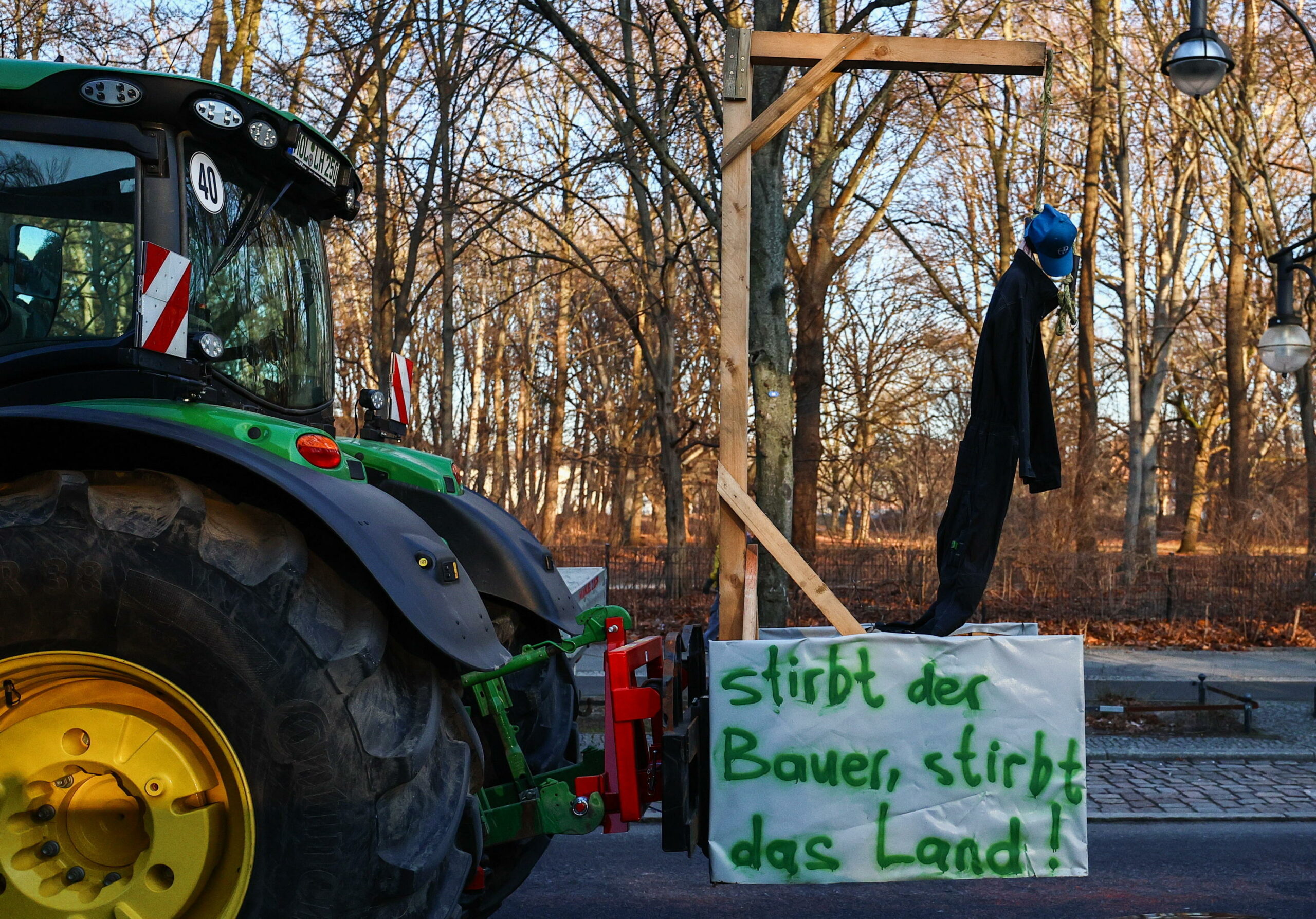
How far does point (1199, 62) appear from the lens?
1138 centimetres

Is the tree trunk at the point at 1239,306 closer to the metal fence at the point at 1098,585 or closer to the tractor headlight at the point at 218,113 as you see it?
the metal fence at the point at 1098,585

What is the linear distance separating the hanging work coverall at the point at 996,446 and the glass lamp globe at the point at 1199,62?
924cm

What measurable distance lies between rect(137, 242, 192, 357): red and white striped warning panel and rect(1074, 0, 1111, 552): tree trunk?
46.0 ft

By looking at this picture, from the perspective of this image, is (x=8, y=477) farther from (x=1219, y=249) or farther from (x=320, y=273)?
(x=1219, y=249)

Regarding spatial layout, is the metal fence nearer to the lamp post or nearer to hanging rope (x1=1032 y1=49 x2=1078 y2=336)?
the lamp post

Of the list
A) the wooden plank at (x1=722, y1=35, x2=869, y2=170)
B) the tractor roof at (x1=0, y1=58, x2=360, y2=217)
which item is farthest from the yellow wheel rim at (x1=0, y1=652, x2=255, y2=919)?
the wooden plank at (x1=722, y1=35, x2=869, y2=170)

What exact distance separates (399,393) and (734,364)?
1814mm

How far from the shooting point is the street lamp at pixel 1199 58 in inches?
447

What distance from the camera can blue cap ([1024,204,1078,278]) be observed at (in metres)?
3.77

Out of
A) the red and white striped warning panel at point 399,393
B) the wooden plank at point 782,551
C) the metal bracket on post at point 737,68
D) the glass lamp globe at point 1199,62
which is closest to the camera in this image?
the wooden plank at point 782,551

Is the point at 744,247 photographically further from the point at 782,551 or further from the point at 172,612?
the point at 172,612

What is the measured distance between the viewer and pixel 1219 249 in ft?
87.0

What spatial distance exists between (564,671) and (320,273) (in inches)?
68.6

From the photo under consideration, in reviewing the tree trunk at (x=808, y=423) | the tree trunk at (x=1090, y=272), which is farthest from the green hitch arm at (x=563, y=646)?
the tree trunk at (x=808, y=423)
